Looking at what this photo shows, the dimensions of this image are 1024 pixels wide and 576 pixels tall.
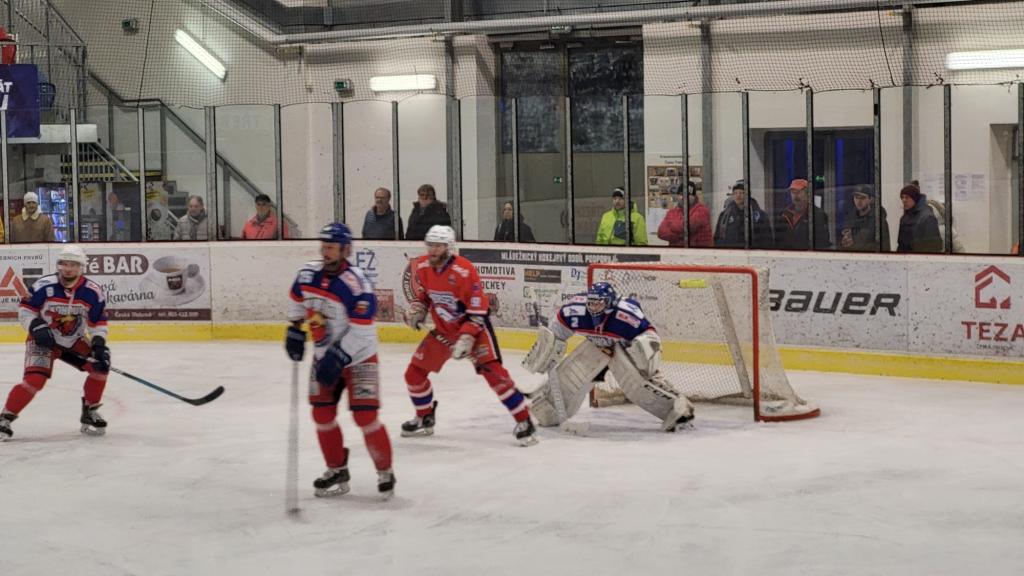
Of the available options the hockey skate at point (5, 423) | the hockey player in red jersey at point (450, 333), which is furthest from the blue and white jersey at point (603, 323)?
the hockey skate at point (5, 423)

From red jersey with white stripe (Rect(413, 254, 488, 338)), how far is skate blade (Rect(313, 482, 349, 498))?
67.8 inches

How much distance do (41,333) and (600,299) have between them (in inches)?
140

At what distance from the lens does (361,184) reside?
14.2 m

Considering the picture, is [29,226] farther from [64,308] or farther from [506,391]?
[506,391]

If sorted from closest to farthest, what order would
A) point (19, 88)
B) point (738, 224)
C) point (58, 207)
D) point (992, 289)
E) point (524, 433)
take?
point (524, 433)
point (992, 289)
point (738, 224)
point (58, 207)
point (19, 88)

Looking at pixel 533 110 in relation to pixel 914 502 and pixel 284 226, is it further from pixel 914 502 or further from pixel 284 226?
Answer: pixel 914 502

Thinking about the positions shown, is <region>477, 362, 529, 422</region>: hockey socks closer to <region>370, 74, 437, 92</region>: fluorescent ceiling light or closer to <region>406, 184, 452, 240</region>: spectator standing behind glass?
<region>406, 184, 452, 240</region>: spectator standing behind glass

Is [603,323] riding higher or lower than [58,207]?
lower

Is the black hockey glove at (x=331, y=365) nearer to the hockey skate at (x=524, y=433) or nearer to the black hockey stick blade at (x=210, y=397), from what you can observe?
the hockey skate at (x=524, y=433)

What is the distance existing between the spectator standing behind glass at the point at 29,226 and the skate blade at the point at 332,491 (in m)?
7.97

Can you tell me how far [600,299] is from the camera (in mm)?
9273

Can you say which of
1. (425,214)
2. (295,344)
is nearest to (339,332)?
(295,344)

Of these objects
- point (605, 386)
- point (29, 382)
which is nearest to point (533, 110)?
point (605, 386)

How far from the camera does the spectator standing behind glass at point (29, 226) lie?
14.5m
